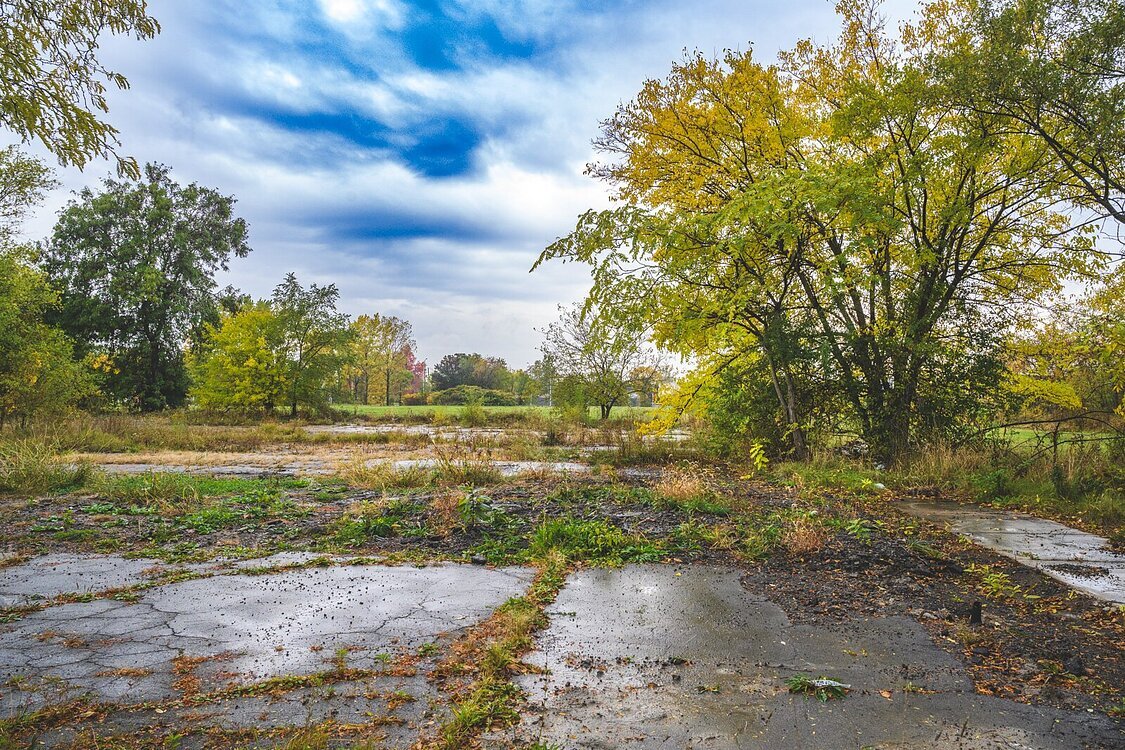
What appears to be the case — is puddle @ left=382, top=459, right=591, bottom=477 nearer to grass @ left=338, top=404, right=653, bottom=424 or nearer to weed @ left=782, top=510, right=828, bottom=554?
weed @ left=782, top=510, right=828, bottom=554

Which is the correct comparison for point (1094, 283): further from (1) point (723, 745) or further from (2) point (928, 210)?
(1) point (723, 745)

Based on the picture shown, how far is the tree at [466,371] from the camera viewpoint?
75.0 m

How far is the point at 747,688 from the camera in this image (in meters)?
3.22

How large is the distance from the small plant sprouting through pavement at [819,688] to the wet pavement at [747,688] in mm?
51

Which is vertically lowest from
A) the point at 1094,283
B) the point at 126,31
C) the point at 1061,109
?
the point at 1094,283

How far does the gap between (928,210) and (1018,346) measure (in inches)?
110

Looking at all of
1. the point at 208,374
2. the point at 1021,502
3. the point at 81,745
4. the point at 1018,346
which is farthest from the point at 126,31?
the point at 208,374

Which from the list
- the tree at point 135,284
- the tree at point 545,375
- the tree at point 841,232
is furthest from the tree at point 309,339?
the tree at point 841,232

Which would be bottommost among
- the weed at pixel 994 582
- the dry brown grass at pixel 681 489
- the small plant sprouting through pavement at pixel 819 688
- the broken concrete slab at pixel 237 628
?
the broken concrete slab at pixel 237 628

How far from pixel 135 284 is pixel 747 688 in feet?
128

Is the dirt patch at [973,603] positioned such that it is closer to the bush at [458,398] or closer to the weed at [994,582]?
the weed at [994,582]

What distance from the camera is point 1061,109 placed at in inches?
303

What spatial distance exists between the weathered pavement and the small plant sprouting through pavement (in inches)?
3.0

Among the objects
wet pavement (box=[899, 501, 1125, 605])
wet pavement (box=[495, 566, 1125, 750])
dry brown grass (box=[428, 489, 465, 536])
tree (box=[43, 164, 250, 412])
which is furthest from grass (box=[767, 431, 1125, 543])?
tree (box=[43, 164, 250, 412])
